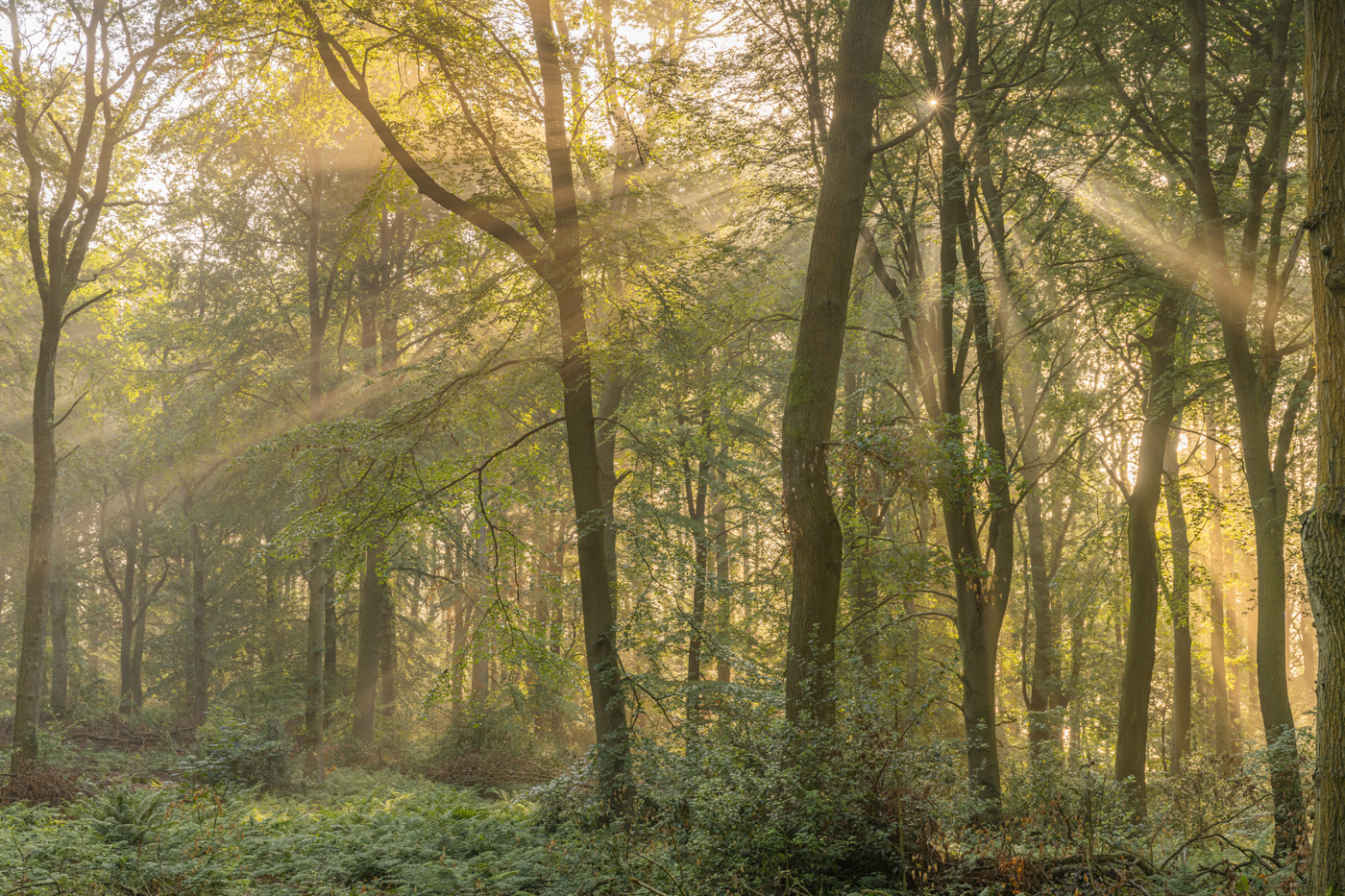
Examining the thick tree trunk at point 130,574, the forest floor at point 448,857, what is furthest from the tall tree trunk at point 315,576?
the thick tree trunk at point 130,574

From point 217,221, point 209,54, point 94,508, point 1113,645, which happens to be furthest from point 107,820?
point 94,508

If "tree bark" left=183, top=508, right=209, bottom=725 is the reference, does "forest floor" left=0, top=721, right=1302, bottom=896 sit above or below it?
below

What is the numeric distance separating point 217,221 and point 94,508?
19734mm

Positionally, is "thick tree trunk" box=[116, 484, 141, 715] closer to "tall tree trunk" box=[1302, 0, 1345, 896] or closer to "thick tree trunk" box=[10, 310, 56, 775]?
"thick tree trunk" box=[10, 310, 56, 775]

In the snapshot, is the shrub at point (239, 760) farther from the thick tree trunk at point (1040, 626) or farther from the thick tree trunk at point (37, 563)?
the thick tree trunk at point (1040, 626)

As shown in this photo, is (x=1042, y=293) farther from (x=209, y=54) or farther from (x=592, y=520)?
(x=209, y=54)

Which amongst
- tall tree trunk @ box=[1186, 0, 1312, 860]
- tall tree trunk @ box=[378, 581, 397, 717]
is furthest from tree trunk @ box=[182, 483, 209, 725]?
tall tree trunk @ box=[1186, 0, 1312, 860]

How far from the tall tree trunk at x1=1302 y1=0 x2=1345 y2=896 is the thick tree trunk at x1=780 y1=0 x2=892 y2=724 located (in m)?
3.21

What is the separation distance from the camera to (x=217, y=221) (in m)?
16.4

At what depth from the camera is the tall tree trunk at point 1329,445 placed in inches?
137

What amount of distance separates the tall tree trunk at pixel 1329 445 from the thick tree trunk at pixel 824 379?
3209 mm

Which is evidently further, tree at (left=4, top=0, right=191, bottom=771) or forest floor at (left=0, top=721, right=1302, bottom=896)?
tree at (left=4, top=0, right=191, bottom=771)

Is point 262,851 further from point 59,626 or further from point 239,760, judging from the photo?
point 59,626

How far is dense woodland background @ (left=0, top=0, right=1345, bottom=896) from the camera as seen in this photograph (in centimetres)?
623
